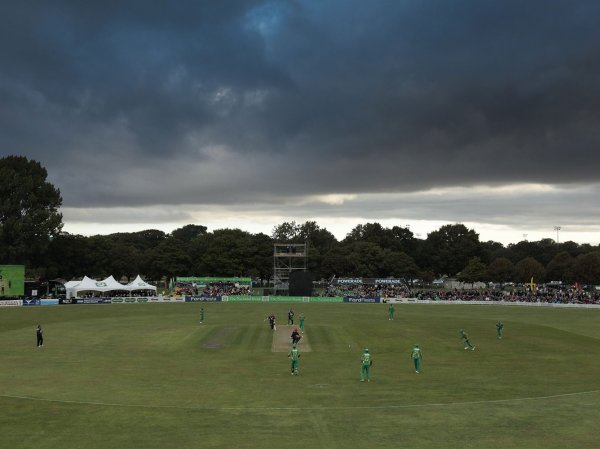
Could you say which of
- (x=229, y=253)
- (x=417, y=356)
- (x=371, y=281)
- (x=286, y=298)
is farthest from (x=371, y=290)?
(x=417, y=356)

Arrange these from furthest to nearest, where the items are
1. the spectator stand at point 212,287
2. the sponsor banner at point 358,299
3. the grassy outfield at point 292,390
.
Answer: the spectator stand at point 212,287, the sponsor banner at point 358,299, the grassy outfield at point 292,390

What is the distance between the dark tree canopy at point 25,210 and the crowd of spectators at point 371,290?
54745mm

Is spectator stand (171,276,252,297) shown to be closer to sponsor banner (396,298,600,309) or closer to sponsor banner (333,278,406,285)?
sponsor banner (333,278,406,285)

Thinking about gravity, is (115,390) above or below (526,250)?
below

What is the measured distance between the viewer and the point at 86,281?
91750 millimetres

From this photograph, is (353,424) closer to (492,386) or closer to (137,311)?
(492,386)

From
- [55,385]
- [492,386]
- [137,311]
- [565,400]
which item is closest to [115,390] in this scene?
[55,385]

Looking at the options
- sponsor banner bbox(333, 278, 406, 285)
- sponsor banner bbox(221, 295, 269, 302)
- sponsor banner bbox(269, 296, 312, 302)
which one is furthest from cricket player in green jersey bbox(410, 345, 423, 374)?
sponsor banner bbox(333, 278, 406, 285)

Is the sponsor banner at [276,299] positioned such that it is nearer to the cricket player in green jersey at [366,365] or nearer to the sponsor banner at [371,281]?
the sponsor banner at [371,281]

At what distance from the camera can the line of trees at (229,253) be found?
105562mm

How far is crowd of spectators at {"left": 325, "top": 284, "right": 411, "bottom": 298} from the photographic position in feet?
354

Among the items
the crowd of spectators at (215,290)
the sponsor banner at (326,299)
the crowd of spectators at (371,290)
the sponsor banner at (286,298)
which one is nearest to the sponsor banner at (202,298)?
the crowd of spectators at (215,290)

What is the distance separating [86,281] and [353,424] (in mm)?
80678

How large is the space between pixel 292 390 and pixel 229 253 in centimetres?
12134
